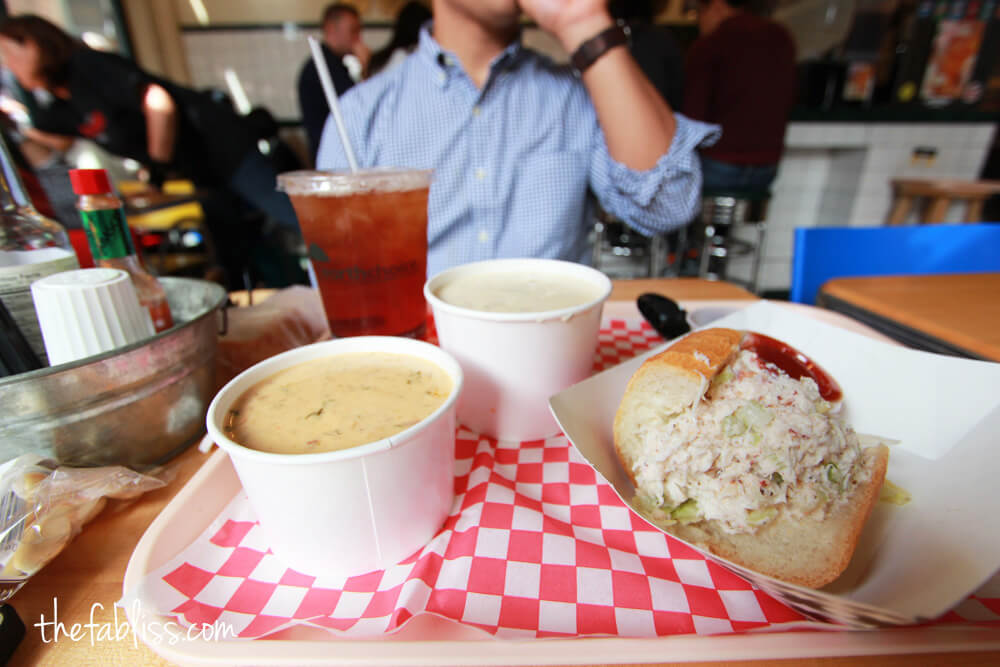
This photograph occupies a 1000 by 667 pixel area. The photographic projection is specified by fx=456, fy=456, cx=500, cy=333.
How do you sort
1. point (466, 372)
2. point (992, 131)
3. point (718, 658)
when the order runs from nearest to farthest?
point (718, 658), point (466, 372), point (992, 131)

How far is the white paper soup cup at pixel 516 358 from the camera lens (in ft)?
2.45

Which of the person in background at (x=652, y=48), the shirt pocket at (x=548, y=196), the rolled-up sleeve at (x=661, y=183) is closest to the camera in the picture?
the rolled-up sleeve at (x=661, y=183)

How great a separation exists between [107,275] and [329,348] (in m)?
0.35

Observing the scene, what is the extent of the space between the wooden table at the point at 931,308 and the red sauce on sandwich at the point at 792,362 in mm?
376

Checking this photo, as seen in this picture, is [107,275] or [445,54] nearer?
[107,275]

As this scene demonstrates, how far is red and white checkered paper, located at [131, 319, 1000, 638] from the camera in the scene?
1.73 ft

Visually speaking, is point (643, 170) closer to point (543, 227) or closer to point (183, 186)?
point (543, 227)

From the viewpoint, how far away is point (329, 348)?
0.79 meters

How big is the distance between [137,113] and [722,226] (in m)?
4.51

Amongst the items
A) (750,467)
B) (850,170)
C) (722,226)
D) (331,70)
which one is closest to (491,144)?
(750,467)

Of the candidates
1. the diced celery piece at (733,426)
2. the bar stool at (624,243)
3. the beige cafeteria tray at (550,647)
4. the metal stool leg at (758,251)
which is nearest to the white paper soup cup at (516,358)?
the diced celery piece at (733,426)

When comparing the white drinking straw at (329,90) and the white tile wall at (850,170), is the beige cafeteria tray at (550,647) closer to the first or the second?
the white drinking straw at (329,90)

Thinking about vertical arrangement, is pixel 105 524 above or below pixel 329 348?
below

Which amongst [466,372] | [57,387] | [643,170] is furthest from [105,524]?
[643,170]
